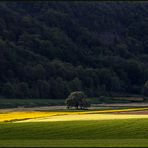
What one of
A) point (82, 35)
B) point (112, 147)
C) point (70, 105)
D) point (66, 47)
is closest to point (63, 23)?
point (82, 35)

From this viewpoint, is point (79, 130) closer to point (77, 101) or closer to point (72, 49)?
point (77, 101)

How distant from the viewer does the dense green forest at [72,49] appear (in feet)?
375

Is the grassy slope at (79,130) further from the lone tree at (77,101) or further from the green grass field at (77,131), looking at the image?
the lone tree at (77,101)

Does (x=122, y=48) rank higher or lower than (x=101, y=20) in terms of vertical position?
lower

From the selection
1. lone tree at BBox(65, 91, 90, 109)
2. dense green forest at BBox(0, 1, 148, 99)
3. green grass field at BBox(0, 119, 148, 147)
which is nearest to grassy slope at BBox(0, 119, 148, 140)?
green grass field at BBox(0, 119, 148, 147)

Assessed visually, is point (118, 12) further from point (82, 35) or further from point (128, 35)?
point (82, 35)

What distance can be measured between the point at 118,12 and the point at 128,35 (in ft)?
59.3

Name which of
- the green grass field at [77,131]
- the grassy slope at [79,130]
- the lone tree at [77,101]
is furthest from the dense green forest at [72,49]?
the green grass field at [77,131]

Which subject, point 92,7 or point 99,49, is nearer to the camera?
point 99,49

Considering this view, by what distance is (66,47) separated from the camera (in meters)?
151

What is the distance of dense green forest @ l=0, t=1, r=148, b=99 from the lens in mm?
114250

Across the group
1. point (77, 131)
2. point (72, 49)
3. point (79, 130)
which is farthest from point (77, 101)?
point (72, 49)

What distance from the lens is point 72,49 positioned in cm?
15150

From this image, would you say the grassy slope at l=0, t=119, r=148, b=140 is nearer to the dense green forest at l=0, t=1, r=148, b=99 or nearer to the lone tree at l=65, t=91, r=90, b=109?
the lone tree at l=65, t=91, r=90, b=109
